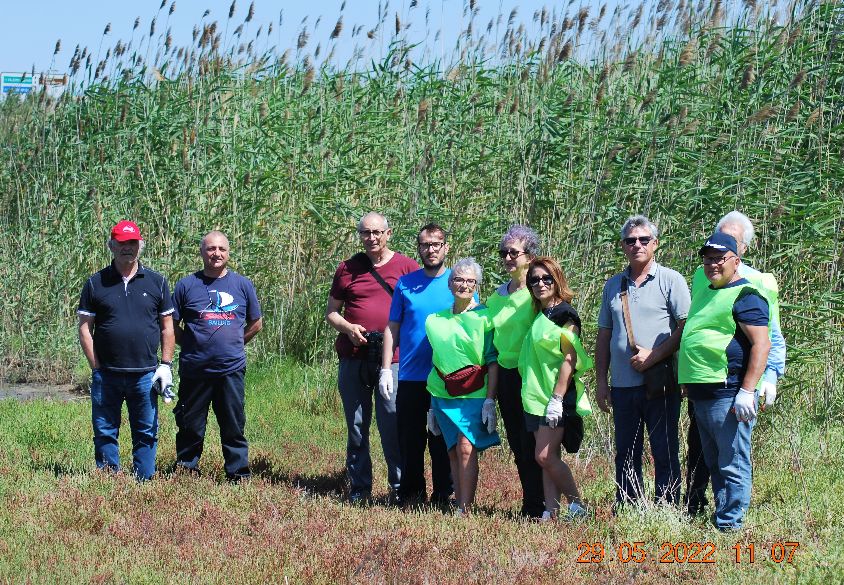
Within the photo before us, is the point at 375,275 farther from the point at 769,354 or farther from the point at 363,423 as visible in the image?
the point at 769,354

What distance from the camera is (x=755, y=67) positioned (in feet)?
28.3

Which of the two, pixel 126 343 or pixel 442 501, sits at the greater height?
pixel 126 343

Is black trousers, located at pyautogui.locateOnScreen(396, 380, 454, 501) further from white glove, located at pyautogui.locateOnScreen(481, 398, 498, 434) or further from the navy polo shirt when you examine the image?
the navy polo shirt

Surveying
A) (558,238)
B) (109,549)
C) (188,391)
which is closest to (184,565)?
(109,549)

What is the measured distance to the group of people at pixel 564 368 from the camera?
5.66 metres

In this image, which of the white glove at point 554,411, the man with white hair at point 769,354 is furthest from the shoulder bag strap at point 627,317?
the white glove at point 554,411

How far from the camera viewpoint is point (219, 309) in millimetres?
7465

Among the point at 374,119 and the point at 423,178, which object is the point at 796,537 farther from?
the point at 374,119

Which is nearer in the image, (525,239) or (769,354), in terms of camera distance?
(769,354)

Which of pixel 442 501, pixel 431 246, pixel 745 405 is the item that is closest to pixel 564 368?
pixel 745 405

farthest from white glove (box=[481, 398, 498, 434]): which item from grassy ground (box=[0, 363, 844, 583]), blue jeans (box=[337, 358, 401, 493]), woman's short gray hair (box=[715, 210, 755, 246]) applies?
woman's short gray hair (box=[715, 210, 755, 246])

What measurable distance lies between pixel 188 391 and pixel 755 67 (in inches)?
208

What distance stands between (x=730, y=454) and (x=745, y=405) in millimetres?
328
